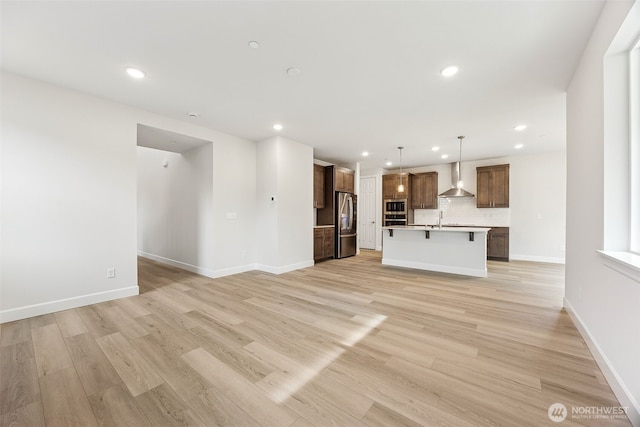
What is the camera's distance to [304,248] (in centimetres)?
561

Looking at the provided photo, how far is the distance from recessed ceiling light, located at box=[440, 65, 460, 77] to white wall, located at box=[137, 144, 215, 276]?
393 centimetres

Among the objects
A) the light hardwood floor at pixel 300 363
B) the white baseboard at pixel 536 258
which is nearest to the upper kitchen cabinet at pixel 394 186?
the white baseboard at pixel 536 258

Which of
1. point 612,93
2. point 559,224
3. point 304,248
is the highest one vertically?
point 612,93

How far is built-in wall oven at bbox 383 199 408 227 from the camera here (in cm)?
786

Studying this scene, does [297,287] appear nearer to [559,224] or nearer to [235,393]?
[235,393]

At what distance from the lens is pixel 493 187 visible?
22.0 feet

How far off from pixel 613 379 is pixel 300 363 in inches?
84.2

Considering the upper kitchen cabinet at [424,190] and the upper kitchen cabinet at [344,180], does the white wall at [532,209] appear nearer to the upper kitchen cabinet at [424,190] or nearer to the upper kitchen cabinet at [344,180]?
the upper kitchen cabinet at [424,190]

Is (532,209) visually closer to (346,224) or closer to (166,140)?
(346,224)

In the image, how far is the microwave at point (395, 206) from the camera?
7882mm

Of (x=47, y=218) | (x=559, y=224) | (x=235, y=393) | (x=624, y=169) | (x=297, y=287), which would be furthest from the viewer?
(x=559, y=224)

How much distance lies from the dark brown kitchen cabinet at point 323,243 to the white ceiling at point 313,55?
297 cm

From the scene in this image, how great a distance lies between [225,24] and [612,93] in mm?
3063

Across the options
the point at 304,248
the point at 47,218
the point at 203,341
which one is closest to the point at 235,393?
the point at 203,341
